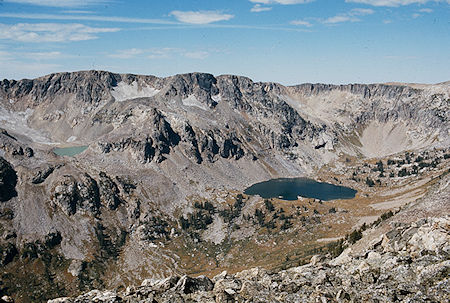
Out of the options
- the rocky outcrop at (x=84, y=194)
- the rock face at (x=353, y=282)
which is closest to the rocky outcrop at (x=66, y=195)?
the rocky outcrop at (x=84, y=194)

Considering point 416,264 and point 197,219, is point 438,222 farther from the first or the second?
point 197,219

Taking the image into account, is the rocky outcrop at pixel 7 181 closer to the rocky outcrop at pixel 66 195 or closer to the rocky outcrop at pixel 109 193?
the rocky outcrop at pixel 66 195

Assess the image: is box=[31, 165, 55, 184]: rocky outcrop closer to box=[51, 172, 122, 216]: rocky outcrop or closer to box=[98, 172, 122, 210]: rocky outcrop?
box=[51, 172, 122, 216]: rocky outcrop

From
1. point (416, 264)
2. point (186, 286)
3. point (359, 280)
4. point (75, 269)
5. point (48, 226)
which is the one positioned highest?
point (416, 264)

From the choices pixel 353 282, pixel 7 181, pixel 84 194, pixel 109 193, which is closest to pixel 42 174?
pixel 7 181

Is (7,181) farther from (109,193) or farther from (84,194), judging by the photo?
(109,193)

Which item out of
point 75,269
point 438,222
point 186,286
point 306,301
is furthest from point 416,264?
point 75,269
